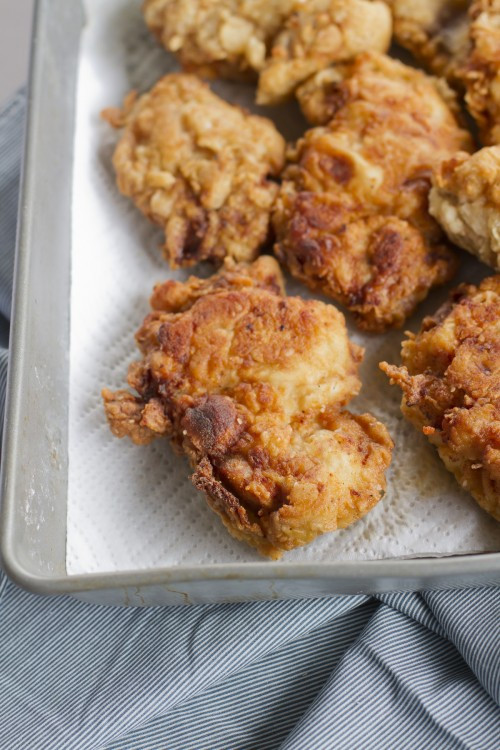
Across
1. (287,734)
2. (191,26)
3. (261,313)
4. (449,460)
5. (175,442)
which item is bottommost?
(287,734)

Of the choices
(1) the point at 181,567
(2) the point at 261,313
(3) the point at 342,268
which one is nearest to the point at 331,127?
(3) the point at 342,268

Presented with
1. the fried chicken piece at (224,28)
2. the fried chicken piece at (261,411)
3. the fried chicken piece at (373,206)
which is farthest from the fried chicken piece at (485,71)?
the fried chicken piece at (261,411)

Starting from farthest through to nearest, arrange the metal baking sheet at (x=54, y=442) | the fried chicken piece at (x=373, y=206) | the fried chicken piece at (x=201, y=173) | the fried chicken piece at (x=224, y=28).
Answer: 1. the fried chicken piece at (x=224, y=28)
2. the fried chicken piece at (x=201, y=173)
3. the fried chicken piece at (x=373, y=206)
4. the metal baking sheet at (x=54, y=442)

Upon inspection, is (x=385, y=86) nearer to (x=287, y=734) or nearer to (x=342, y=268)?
(x=342, y=268)

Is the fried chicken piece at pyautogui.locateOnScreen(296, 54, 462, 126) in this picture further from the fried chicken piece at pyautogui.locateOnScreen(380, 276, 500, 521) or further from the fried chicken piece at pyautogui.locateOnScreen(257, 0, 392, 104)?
the fried chicken piece at pyautogui.locateOnScreen(380, 276, 500, 521)

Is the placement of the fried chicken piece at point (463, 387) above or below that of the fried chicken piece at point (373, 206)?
below

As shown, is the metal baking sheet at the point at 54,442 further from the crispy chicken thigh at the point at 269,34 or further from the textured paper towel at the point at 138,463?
the crispy chicken thigh at the point at 269,34

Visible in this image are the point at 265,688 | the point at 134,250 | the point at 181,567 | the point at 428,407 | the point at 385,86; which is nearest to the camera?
the point at 181,567

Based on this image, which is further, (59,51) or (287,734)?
(59,51)
